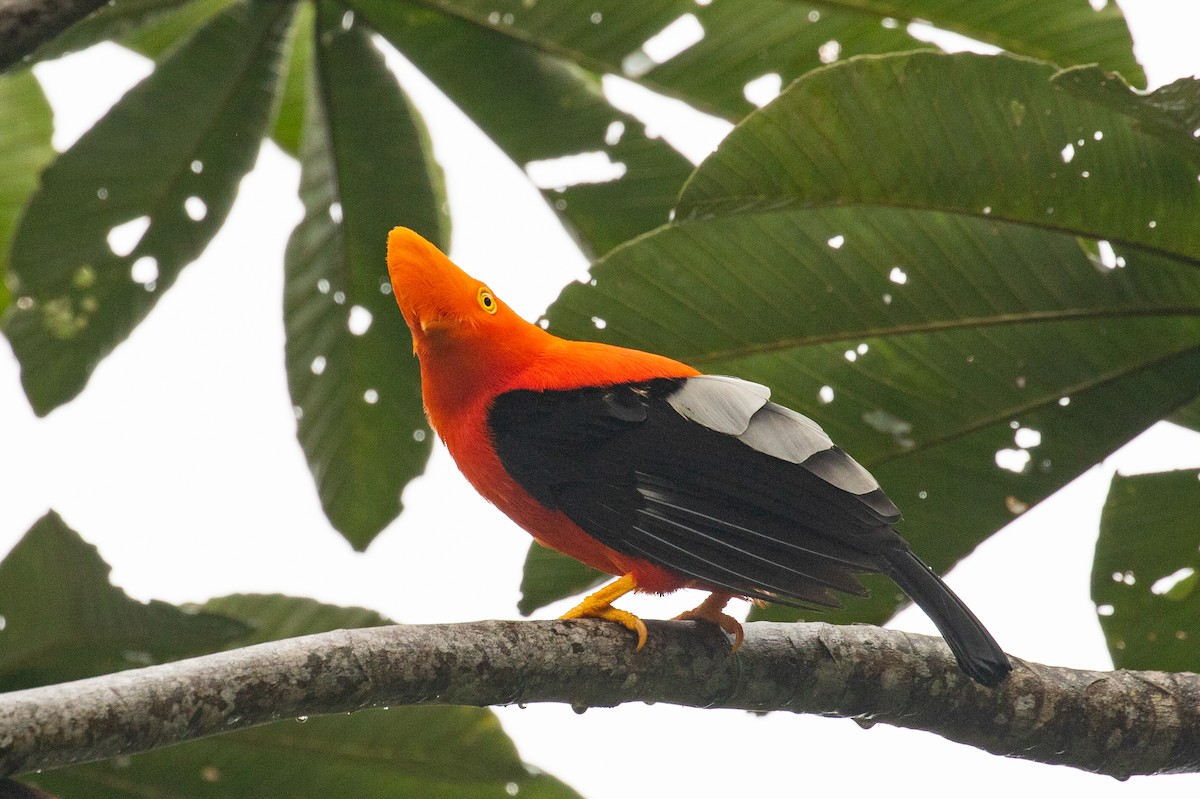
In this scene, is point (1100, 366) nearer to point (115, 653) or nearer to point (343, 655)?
point (343, 655)

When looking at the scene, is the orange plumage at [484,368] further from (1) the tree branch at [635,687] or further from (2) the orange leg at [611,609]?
(1) the tree branch at [635,687]

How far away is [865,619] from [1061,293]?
948mm

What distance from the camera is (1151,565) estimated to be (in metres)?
3.13

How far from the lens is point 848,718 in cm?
269

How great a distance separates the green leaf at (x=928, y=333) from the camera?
2953mm

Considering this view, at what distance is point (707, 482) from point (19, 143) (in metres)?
3.46

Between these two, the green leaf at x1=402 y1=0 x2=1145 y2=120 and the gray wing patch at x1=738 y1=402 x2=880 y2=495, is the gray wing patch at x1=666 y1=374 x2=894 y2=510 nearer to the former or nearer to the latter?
the gray wing patch at x1=738 y1=402 x2=880 y2=495

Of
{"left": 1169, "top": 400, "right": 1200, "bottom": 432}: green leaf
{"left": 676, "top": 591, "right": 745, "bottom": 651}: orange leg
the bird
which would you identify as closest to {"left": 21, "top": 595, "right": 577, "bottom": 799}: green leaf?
the bird

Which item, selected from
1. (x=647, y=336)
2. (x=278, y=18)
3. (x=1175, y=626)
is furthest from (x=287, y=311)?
(x=1175, y=626)

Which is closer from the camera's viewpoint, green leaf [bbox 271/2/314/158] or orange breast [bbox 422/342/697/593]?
orange breast [bbox 422/342/697/593]

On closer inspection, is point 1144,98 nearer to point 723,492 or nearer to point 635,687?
point 723,492

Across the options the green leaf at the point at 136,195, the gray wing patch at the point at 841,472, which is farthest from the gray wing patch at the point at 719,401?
the green leaf at the point at 136,195

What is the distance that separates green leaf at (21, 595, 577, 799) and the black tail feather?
81 cm

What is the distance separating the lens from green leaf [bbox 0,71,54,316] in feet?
15.4
